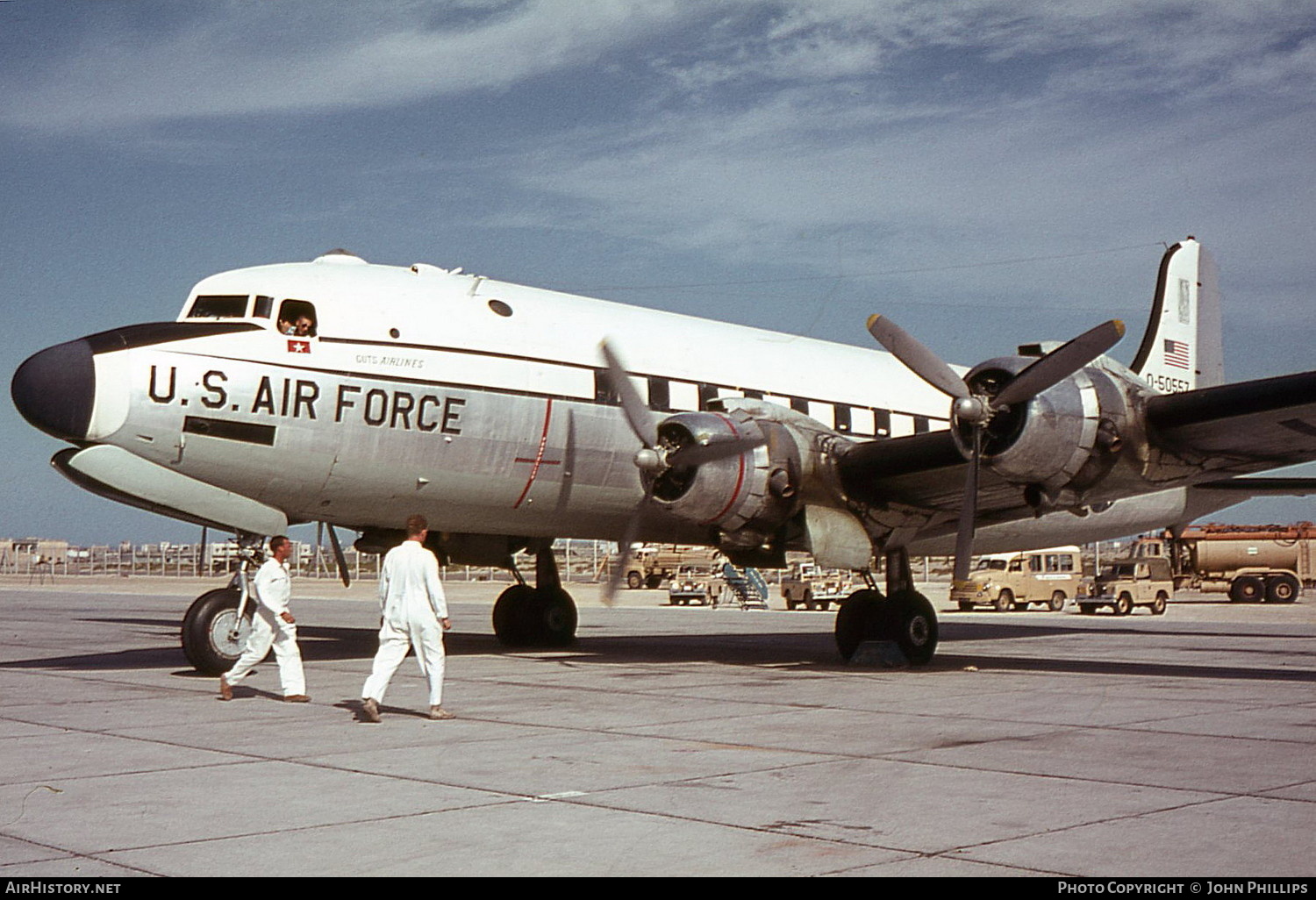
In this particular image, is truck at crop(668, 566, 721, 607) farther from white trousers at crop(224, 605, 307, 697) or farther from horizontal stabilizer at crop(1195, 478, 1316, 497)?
white trousers at crop(224, 605, 307, 697)

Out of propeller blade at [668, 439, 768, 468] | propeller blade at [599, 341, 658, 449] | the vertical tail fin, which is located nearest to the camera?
propeller blade at [668, 439, 768, 468]

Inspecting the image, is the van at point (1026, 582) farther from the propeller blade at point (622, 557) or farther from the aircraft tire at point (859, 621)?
the propeller blade at point (622, 557)

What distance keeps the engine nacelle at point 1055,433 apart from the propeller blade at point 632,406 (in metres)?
3.51

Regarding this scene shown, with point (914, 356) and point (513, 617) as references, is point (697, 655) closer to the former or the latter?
point (513, 617)

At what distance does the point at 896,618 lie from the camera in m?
15.9

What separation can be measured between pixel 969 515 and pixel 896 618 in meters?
2.17

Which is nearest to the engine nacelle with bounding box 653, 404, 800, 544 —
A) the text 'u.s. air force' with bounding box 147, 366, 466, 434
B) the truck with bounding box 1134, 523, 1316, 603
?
the text 'u.s. air force' with bounding box 147, 366, 466, 434

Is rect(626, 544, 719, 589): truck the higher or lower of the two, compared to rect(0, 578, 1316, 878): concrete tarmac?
higher

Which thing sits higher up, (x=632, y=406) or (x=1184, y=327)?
(x=1184, y=327)

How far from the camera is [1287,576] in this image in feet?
152

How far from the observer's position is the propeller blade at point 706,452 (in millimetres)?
14453

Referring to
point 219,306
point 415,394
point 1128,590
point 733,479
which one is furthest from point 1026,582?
point 219,306

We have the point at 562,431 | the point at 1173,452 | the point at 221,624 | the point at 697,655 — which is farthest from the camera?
the point at 697,655

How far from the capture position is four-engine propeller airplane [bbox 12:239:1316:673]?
13.2 metres
